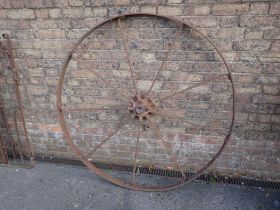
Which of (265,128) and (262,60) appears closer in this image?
(262,60)

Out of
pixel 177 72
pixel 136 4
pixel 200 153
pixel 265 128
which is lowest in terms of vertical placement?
pixel 200 153

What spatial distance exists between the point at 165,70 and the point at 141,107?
388 millimetres

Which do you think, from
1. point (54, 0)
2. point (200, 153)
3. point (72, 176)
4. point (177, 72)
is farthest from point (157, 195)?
point (54, 0)

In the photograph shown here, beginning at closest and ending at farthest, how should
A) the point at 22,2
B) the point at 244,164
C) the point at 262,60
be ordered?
the point at 262,60 → the point at 22,2 → the point at 244,164

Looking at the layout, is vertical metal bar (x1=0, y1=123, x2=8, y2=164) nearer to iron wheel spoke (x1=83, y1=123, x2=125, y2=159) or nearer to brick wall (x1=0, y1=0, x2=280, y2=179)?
brick wall (x1=0, y1=0, x2=280, y2=179)

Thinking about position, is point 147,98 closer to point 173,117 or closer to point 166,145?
point 173,117

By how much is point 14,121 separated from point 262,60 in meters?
2.42

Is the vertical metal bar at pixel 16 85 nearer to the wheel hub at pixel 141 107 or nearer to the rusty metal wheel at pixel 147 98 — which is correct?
the rusty metal wheel at pixel 147 98

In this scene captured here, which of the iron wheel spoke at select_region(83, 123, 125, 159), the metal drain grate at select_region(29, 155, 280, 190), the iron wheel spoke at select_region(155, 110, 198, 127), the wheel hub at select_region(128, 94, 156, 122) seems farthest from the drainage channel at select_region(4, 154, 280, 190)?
the wheel hub at select_region(128, 94, 156, 122)

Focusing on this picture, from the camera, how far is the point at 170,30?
247 cm

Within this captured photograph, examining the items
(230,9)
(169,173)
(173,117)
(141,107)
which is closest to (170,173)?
(169,173)

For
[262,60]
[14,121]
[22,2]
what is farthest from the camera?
[14,121]

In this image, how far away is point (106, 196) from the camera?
275 cm

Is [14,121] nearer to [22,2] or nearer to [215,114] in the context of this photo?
[22,2]
